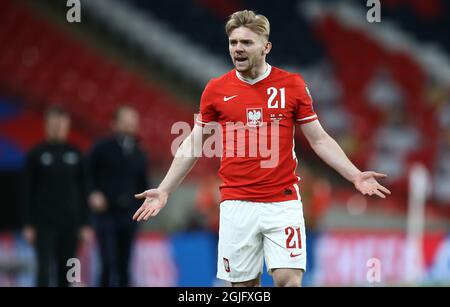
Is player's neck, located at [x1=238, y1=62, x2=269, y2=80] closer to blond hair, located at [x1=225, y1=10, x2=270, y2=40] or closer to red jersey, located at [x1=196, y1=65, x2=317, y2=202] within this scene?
red jersey, located at [x1=196, y1=65, x2=317, y2=202]

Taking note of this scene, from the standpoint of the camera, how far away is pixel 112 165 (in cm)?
1024

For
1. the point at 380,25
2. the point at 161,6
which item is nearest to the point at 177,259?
the point at 161,6

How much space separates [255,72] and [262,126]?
1.18 ft

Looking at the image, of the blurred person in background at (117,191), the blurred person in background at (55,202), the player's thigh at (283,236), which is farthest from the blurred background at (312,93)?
the player's thigh at (283,236)

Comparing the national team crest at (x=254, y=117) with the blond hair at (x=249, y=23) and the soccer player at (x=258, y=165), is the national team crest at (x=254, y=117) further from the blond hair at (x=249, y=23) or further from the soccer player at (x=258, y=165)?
the blond hair at (x=249, y=23)

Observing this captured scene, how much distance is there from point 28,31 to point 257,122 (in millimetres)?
13232

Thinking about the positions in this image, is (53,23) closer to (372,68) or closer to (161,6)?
(161,6)

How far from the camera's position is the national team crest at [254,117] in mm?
5918

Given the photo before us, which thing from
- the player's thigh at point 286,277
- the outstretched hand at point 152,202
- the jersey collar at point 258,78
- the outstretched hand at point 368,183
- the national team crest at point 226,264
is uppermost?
the jersey collar at point 258,78

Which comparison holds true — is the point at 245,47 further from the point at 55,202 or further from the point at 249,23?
the point at 55,202

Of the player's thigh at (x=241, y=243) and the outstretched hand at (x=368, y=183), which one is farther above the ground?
the outstretched hand at (x=368, y=183)

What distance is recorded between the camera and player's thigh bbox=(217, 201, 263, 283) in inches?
234

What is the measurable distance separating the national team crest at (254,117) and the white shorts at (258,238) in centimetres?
51

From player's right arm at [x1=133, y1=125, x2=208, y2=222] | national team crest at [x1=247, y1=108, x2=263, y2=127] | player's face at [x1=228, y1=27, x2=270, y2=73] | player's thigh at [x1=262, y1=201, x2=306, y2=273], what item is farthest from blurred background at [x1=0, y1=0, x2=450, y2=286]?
player's face at [x1=228, y1=27, x2=270, y2=73]
